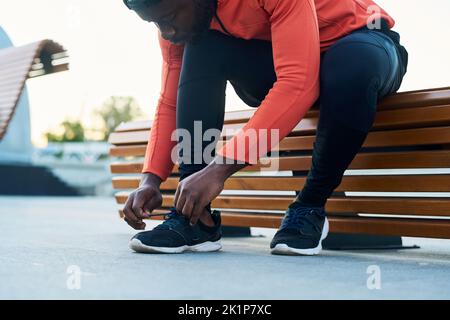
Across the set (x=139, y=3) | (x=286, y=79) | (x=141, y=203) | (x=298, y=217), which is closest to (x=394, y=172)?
(x=298, y=217)

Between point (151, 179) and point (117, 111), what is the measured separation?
122ft

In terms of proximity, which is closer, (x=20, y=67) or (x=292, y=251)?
(x=292, y=251)

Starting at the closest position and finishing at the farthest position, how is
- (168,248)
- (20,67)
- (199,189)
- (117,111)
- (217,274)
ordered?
1. (217,274)
2. (199,189)
3. (168,248)
4. (20,67)
5. (117,111)

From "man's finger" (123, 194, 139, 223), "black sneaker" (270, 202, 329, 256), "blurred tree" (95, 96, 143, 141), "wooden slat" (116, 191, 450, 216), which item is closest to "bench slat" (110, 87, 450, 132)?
"wooden slat" (116, 191, 450, 216)

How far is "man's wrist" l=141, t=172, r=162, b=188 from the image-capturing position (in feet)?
6.28

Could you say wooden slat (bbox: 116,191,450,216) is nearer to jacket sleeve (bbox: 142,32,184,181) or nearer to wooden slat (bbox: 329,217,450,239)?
wooden slat (bbox: 329,217,450,239)

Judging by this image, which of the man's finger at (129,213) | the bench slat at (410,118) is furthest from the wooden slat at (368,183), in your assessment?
the man's finger at (129,213)

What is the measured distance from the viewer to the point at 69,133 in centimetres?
3684

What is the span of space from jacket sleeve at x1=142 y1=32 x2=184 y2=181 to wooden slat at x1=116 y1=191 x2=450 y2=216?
47cm

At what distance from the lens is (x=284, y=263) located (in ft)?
5.30

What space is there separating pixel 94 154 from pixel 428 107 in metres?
14.3

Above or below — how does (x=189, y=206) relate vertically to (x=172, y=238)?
above

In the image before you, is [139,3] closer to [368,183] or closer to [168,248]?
[168,248]
